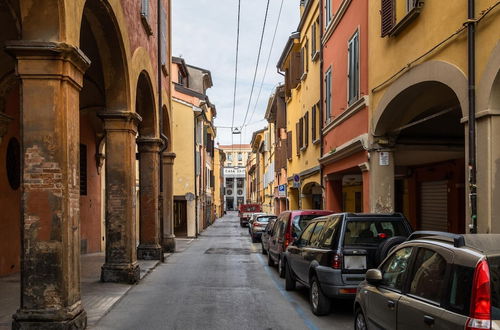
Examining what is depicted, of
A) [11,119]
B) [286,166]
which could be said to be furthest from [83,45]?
[286,166]

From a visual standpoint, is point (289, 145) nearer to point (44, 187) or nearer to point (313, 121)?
Result: point (313, 121)

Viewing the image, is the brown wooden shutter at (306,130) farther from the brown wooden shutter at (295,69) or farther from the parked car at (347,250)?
the parked car at (347,250)

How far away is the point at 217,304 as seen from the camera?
9.68 meters

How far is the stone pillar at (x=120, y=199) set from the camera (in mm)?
11625

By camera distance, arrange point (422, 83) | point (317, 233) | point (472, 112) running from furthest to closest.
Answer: point (317, 233) → point (422, 83) → point (472, 112)

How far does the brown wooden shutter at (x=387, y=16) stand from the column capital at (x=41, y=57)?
22.1 feet

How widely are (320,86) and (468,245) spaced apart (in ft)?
52.3

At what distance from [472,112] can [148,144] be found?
10802mm

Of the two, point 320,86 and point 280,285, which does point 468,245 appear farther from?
point 320,86

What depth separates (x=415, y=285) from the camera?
4504 millimetres

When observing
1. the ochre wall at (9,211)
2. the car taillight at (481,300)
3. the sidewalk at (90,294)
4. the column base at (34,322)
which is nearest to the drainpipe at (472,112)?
the car taillight at (481,300)

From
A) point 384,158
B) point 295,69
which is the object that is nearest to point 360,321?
point 384,158

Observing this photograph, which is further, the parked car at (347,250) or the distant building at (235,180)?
the distant building at (235,180)

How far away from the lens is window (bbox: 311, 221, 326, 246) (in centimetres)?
919
